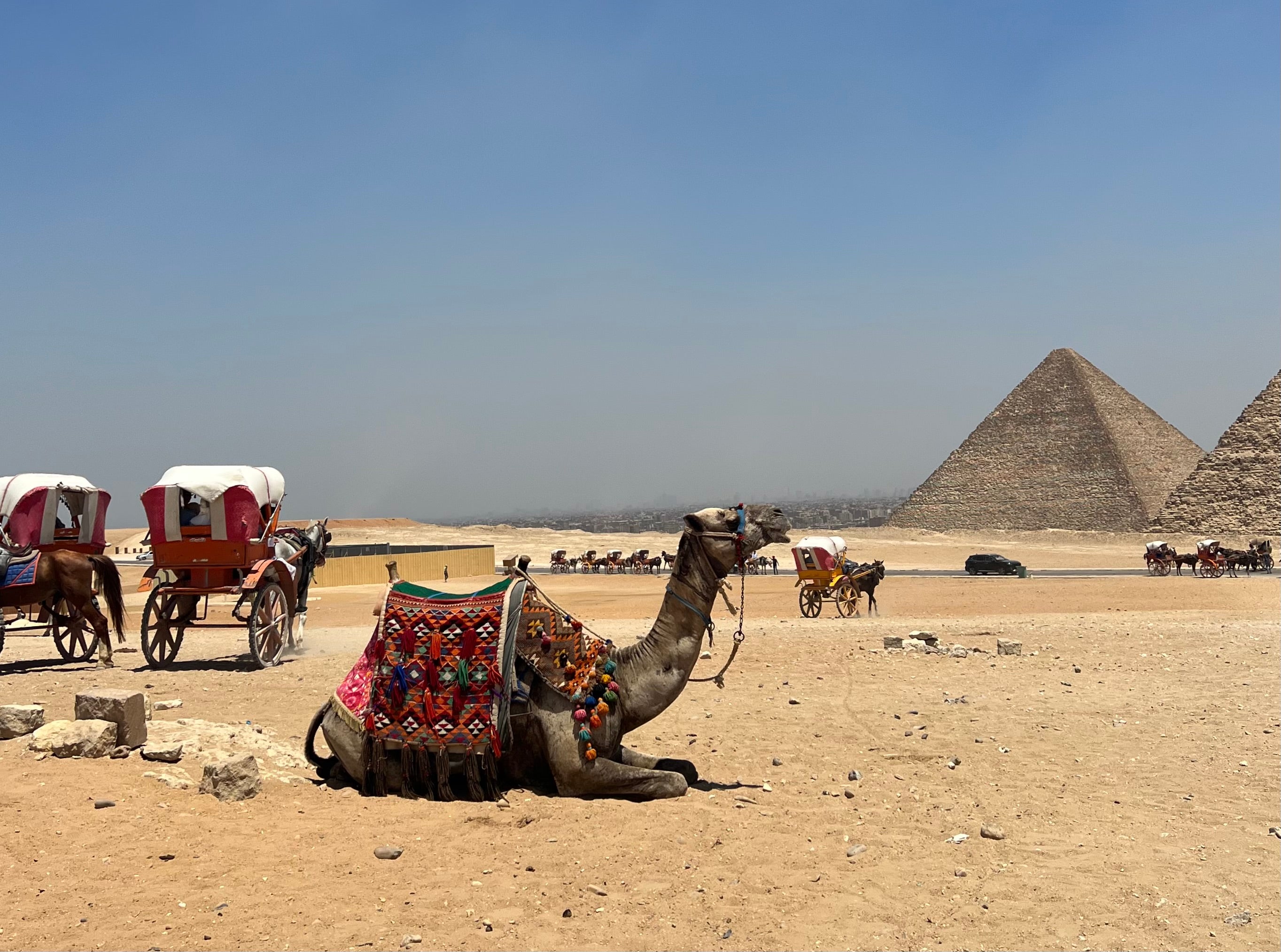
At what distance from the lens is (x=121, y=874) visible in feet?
15.5

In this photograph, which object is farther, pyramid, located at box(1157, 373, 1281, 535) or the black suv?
pyramid, located at box(1157, 373, 1281, 535)

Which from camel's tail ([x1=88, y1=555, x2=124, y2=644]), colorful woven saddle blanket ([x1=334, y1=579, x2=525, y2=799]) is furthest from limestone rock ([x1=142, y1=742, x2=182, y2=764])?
camel's tail ([x1=88, y1=555, x2=124, y2=644])

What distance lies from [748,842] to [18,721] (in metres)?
4.91

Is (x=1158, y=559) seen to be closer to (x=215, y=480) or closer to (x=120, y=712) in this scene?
(x=215, y=480)

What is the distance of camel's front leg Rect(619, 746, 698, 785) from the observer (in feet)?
21.6

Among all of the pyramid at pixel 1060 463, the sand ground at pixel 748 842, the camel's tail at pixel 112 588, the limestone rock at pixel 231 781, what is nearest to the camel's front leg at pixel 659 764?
the sand ground at pixel 748 842

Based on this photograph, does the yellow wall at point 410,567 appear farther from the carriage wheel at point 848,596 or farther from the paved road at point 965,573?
the carriage wheel at point 848,596

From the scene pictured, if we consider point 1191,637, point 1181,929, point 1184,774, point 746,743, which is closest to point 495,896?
point 1181,929

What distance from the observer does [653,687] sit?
624 centimetres

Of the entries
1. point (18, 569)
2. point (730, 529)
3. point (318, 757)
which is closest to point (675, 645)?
point (730, 529)

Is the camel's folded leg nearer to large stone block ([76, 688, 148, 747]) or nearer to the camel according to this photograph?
the camel

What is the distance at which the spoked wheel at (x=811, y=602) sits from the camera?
2283 centimetres

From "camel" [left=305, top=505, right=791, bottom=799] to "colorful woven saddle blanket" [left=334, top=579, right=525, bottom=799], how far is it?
163 millimetres

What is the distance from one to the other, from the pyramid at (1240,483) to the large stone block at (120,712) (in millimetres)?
116965
